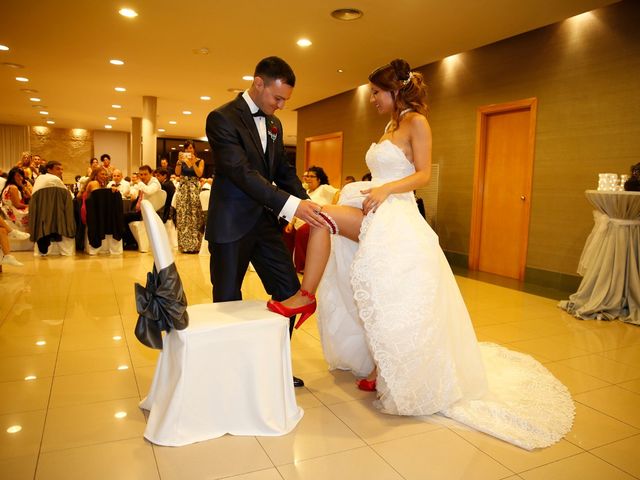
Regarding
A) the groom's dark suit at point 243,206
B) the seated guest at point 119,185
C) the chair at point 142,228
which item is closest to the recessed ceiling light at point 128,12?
the chair at point 142,228

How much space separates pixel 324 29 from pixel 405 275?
5007 millimetres

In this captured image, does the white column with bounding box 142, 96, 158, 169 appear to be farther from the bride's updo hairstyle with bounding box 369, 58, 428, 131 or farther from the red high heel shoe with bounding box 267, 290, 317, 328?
the red high heel shoe with bounding box 267, 290, 317, 328

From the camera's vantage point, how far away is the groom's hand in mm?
2322

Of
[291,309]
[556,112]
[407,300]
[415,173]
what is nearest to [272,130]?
[415,173]

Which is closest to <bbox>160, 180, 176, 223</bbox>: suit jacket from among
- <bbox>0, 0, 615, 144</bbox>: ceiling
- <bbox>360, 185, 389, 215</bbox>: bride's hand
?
<bbox>0, 0, 615, 144</bbox>: ceiling

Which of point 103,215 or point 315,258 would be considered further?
point 103,215

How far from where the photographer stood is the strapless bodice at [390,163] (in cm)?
263

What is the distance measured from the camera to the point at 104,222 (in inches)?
314

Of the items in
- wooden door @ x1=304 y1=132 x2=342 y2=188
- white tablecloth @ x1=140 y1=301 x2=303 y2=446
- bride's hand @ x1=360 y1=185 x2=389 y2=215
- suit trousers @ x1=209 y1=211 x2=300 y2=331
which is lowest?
white tablecloth @ x1=140 y1=301 x2=303 y2=446

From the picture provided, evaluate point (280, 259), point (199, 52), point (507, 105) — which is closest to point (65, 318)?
point (280, 259)

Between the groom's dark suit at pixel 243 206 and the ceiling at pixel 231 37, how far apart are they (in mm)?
3707

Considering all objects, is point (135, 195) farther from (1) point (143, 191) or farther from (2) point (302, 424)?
(2) point (302, 424)

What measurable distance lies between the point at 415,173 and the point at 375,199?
0.92ft

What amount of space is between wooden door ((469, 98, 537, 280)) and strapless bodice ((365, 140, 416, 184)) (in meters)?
4.45
